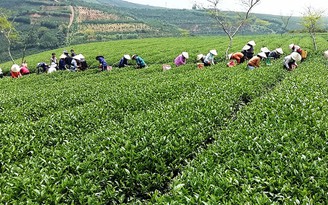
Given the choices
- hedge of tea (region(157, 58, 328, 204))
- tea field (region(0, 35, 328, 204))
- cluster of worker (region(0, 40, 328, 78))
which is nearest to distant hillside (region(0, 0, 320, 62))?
cluster of worker (region(0, 40, 328, 78))

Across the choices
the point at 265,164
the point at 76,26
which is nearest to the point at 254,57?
the point at 265,164

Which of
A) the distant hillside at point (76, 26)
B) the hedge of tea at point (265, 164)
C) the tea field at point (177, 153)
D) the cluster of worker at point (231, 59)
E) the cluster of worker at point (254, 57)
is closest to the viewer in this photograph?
the hedge of tea at point (265, 164)

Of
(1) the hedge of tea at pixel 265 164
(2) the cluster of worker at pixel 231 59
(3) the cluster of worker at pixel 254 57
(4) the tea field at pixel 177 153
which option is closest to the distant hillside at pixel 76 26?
(2) the cluster of worker at pixel 231 59

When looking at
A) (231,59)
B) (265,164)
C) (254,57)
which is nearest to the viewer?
(265,164)

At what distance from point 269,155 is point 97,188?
9.09 ft

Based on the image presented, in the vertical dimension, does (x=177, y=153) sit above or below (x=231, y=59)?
below

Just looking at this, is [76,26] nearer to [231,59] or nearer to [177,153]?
[231,59]

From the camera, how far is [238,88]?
10.4 metres

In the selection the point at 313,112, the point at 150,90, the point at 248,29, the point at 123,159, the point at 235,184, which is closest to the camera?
the point at 235,184

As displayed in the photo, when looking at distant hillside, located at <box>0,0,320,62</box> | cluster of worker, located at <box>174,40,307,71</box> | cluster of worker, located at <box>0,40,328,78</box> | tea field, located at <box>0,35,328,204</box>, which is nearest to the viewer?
tea field, located at <box>0,35,328,204</box>

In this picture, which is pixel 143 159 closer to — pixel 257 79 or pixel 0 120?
pixel 0 120

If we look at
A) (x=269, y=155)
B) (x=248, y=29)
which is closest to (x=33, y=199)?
(x=269, y=155)

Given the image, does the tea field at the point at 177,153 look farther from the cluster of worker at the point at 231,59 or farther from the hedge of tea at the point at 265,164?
the cluster of worker at the point at 231,59

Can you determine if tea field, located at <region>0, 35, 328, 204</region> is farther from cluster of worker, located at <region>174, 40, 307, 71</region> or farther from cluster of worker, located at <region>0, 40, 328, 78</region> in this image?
cluster of worker, located at <region>0, 40, 328, 78</region>
